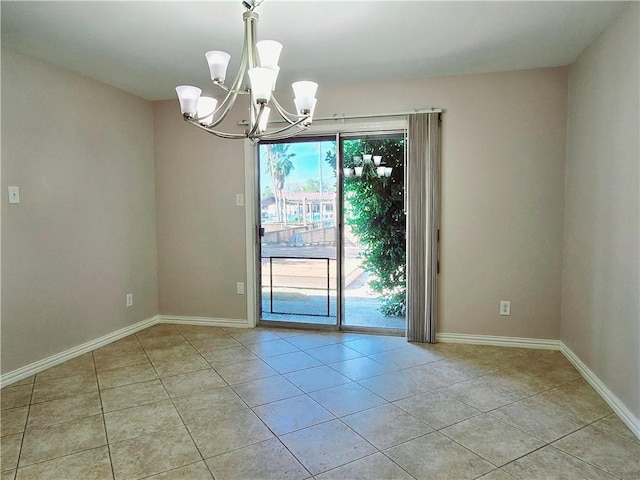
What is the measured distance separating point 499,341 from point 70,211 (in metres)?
3.72

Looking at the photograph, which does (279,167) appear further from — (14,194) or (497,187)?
(14,194)

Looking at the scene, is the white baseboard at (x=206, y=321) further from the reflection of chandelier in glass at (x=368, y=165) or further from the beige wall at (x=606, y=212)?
the beige wall at (x=606, y=212)

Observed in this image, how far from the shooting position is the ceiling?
227 centimetres

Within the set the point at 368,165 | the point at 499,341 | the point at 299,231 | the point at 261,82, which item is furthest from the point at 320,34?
the point at 499,341

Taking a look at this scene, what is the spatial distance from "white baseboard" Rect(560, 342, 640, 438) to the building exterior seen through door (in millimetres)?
1380

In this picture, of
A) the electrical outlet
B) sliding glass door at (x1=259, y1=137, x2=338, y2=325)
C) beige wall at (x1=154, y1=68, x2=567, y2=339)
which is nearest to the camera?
beige wall at (x1=154, y1=68, x2=567, y2=339)

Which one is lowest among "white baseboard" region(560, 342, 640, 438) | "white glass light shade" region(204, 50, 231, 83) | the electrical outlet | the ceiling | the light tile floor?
the light tile floor

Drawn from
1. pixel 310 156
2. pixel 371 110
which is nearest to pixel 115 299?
pixel 310 156

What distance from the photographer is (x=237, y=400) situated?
8.18ft

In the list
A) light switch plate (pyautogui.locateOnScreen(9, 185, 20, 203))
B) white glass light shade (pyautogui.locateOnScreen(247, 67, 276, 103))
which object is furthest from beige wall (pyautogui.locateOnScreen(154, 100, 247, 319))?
white glass light shade (pyautogui.locateOnScreen(247, 67, 276, 103))

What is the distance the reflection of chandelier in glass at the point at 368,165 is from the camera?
12.4ft

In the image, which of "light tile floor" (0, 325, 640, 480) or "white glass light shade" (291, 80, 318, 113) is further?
"white glass light shade" (291, 80, 318, 113)

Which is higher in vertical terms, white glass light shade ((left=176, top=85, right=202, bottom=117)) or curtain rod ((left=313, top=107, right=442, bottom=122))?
curtain rod ((left=313, top=107, right=442, bottom=122))

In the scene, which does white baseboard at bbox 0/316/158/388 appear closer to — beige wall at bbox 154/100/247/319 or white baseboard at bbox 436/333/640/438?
beige wall at bbox 154/100/247/319
